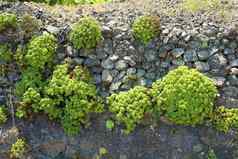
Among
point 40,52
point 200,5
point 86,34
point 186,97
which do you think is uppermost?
point 200,5

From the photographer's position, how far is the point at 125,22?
10.8 metres

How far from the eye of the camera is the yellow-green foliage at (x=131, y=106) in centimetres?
994

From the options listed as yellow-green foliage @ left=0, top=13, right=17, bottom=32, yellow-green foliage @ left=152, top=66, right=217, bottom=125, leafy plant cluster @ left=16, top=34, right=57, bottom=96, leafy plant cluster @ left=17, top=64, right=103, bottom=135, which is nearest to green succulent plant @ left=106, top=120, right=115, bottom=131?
leafy plant cluster @ left=17, top=64, right=103, bottom=135

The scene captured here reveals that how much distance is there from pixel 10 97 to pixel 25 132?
2.21 ft

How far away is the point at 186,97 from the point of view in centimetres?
988

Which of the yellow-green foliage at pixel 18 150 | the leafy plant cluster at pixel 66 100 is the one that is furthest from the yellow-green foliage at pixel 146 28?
the yellow-green foliage at pixel 18 150

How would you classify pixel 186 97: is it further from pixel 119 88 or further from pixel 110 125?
pixel 110 125

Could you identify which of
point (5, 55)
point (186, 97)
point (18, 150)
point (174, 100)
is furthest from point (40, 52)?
point (186, 97)

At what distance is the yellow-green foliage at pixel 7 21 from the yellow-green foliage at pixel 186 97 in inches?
111

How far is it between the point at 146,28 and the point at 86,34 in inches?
40.9

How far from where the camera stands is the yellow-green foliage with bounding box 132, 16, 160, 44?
10531 mm

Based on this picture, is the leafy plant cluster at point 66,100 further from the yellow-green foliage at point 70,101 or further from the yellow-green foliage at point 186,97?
the yellow-green foliage at point 186,97

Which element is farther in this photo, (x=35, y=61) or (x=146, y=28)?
(x=146, y=28)

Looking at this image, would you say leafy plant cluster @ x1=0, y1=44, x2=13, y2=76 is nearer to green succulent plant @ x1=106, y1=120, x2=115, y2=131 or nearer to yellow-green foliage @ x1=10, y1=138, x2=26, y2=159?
yellow-green foliage @ x1=10, y1=138, x2=26, y2=159
